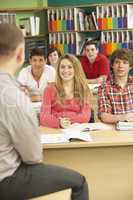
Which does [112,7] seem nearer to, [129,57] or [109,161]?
[129,57]

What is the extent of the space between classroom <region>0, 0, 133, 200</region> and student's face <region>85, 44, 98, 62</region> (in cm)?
2

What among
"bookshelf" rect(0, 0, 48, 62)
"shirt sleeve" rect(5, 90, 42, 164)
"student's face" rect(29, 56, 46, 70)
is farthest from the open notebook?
"bookshelf" rect(0, 0, 48, 62)

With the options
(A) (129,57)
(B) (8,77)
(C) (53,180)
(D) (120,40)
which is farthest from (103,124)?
(D) (120,40)

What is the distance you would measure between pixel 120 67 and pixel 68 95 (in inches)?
18.9

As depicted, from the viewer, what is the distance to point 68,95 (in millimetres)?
3166

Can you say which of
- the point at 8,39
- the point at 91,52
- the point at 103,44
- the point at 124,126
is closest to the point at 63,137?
the point at 124,126

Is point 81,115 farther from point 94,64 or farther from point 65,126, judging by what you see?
point 94,64

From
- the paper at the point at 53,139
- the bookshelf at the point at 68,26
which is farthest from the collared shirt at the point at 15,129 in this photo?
the bookshelf at the point at 68,26

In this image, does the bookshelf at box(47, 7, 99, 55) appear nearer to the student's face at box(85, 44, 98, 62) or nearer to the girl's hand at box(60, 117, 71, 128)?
the student's face at box(85, 44, 98, 62)

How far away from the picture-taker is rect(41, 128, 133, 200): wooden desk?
8.56ft

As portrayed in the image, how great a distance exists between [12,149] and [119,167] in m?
1.01

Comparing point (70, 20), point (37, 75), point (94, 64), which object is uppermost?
point (70, 20)

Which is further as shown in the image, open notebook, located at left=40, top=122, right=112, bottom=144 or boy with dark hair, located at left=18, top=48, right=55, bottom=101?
boy with dark hair, located at left=18, top=48, right=55, bottom=101

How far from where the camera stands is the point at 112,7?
243 inches
